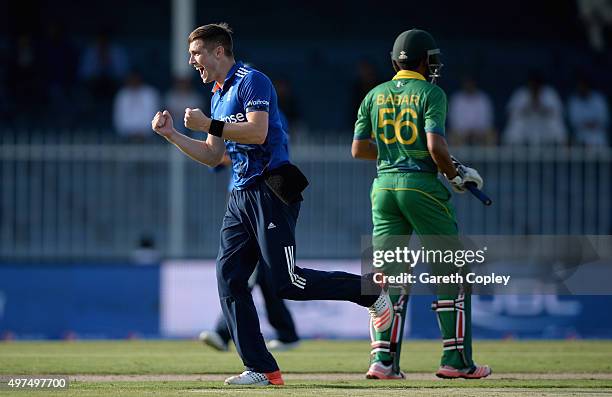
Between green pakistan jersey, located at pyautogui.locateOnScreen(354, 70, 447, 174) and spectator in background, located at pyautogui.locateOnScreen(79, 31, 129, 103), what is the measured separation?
12.4 m

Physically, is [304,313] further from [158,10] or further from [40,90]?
[158,10]

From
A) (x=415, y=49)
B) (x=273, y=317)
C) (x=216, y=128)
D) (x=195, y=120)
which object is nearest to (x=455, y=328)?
(x=415, y=49)

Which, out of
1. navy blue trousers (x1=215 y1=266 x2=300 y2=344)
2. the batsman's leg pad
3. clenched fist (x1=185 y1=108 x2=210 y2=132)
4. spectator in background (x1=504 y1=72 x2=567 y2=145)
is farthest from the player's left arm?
spectator in background (x1=504 y1=72 x2=567 y2=145)

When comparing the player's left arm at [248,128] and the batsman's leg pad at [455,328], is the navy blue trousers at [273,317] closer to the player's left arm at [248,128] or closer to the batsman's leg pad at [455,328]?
the batsman's leg pad at [455,328]

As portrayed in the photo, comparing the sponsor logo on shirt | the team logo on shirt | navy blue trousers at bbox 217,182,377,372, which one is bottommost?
navy blue trousers at bbox 217,182,377,372

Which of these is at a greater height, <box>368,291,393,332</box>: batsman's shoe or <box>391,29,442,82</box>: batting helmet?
<box>391,29,442,82</box>: batting helmet

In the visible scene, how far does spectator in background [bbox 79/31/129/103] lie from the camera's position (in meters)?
21.8

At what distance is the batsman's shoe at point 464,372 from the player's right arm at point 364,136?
162cm

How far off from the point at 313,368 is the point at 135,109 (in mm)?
9363

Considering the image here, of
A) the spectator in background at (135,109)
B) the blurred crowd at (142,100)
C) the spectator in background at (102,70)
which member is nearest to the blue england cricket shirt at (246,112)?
the blurred crowd at (142,100)

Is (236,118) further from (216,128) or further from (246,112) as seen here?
(216,128)

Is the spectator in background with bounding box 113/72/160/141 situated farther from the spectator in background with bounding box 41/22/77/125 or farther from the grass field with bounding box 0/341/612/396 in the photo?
the grass field with bounding box 0/341/612/396

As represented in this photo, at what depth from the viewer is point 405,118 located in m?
9.77

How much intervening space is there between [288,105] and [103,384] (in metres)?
10.9
